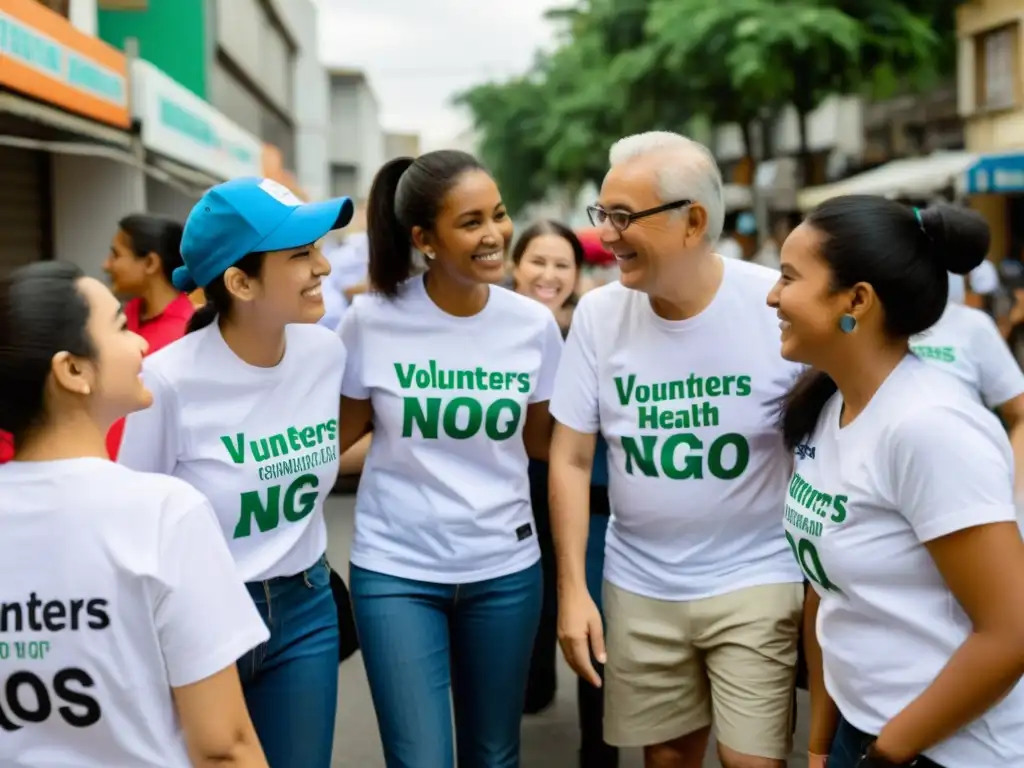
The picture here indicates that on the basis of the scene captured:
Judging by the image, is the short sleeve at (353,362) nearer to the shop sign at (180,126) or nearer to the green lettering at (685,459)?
the green lettering at (685,459)

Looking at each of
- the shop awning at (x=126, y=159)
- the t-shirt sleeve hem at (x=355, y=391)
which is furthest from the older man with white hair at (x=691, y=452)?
the shop awning at (x=126, y=159)

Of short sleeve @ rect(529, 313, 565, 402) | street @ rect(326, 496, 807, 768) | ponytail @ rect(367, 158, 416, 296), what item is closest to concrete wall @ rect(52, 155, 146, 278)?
street @ rect(326, 496, 807, 768)

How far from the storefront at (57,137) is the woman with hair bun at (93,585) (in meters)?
5.24

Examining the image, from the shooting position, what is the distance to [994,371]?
4.39m

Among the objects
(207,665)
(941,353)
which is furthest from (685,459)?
(941,353)

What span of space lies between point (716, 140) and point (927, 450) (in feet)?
132

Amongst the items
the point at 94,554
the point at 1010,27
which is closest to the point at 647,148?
the point at 94,554

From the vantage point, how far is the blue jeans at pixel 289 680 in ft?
9.62

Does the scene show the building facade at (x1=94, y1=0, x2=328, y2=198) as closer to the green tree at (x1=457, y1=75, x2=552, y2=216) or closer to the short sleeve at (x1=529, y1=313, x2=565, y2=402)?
the green tree at (x1=457, y1=75, x2=552, y2=216)

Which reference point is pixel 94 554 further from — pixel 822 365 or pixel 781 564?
pixel 781 564

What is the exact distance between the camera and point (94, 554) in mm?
1880

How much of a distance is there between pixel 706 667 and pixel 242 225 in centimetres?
160

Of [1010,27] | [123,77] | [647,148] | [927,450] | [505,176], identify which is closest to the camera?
[927,450]

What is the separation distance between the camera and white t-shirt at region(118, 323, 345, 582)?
2838mm
